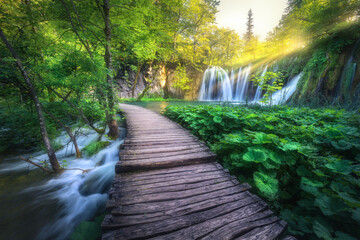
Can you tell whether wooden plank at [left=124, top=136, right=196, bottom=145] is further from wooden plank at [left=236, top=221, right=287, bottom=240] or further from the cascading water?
the cascading water

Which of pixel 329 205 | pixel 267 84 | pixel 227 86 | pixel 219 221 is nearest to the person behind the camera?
pixel 329 205

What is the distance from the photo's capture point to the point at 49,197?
3.01m

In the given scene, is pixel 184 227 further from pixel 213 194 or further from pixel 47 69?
pixel 47 69

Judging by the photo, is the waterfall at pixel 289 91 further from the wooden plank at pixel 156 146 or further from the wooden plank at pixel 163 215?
the wooden plank at pixel 163 215

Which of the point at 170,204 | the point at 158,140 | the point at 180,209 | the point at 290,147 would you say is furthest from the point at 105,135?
the point at 290,147

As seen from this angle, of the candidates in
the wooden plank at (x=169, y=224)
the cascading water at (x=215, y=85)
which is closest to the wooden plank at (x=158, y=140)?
the wooden plank at (x=169, y=224)

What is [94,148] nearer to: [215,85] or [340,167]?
[340,167]

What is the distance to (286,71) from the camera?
11.0 m

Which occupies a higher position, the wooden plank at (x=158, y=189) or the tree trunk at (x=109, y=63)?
the tree trunk at (x=109, y=63)

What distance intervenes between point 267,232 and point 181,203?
3.16 feet

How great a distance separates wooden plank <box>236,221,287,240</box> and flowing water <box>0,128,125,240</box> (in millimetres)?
2869

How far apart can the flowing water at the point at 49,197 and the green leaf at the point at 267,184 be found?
3108 mm

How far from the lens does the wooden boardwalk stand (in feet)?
4.32

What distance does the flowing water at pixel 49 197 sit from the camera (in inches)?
91.3
